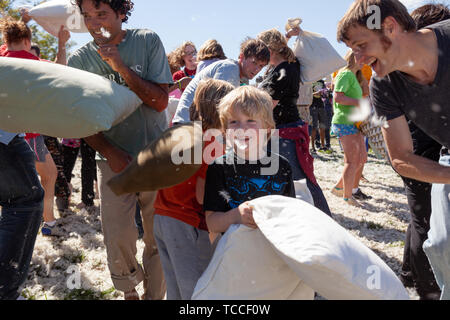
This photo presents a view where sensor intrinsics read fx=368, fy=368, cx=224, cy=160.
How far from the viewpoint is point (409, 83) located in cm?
179

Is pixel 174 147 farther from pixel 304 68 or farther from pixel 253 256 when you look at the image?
pixel 304 68

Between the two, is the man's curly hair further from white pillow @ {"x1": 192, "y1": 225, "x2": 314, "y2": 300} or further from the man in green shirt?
white pillow @ {"x1": 192, "y1": 225, "x2": 314, "y2": 300}

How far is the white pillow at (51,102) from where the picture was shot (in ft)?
4.99

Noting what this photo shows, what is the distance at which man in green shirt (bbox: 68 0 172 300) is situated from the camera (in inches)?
78.4

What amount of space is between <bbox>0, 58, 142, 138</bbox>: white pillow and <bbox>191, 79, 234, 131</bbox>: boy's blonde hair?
427 mm

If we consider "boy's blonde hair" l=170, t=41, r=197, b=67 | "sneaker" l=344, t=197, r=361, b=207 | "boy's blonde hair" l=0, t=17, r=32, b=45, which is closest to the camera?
"boy's blonde hair" l=0, t=17, r=32, b=45

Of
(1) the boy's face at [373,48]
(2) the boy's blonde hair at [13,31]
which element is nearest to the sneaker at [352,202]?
(1) the boy's face at [373,48]

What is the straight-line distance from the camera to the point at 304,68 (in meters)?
3.38

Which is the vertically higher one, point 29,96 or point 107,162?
point 29,96

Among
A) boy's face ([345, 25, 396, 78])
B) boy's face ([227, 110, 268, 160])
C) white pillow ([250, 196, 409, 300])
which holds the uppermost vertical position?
boy's face ([345, 25, 396, 78])

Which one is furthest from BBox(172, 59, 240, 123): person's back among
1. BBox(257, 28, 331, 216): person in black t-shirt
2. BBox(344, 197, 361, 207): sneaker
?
BBox(344, 197, 361, 207): sneaker

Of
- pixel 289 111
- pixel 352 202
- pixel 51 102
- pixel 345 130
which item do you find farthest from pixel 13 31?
pixel 352 202
